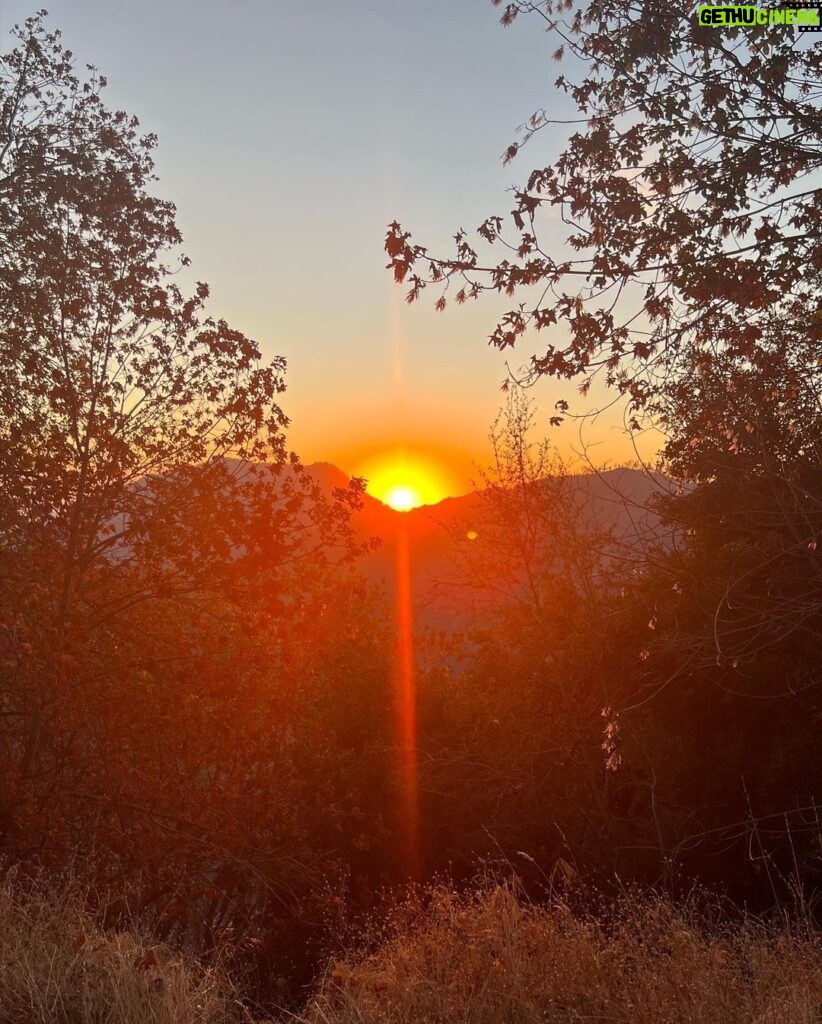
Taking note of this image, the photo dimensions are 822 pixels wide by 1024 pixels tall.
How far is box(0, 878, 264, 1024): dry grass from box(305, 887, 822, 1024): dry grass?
74 cm

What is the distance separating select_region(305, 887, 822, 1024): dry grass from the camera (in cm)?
489

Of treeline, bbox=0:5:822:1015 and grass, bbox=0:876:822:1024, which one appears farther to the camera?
treeline, bbox=0:5:822:1015

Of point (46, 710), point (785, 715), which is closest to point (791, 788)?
point (785, 715)

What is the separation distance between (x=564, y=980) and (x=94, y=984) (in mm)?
2962

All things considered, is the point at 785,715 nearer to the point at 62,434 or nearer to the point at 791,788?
the point at 791,788

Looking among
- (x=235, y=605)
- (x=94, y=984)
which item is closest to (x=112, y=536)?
(x=235, y=605)

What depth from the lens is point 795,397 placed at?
21.7 ft

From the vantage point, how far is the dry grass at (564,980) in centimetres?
489

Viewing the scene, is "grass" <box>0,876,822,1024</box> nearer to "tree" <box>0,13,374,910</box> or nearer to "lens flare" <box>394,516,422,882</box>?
"tree" <box>0,13,374,910</box>

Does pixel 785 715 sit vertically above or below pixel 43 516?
below

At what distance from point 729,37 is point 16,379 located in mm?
8957

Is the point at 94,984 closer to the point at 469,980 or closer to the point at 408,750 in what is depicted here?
the point at 469,980

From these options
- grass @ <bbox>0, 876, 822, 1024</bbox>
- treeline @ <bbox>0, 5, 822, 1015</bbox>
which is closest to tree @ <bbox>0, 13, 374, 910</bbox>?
treeline @ <bbox>0, 5, 822, 1015</bbox>

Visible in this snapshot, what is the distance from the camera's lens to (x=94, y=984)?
5.11m
